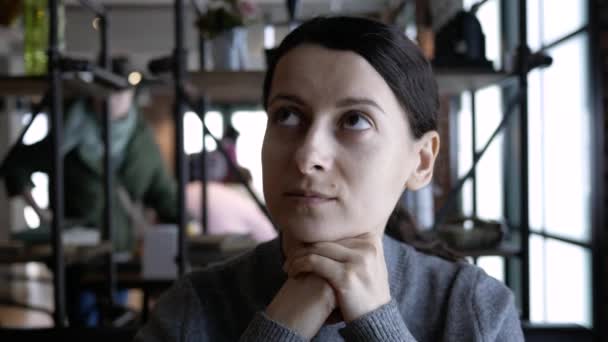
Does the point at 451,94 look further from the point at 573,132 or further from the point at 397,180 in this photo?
the point at 397,180

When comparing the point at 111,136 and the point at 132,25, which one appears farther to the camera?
the point at 132,25

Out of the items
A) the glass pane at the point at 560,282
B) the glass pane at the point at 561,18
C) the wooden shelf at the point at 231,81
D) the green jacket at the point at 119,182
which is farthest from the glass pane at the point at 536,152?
the green jacket at the point at 119,182

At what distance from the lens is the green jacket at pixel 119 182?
98.4 inches

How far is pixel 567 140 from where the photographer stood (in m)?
2.93

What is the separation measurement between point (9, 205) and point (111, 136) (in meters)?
4.57

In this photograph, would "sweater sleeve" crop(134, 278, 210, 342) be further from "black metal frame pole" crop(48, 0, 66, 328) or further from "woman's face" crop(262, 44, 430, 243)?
"black metal frame pole" crop(48, 0, 66, 328)

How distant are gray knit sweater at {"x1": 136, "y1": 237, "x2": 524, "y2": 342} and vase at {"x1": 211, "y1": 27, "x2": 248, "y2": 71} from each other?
128 centimetres

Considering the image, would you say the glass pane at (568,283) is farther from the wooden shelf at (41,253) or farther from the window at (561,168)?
the wooden shelf at (41,253)

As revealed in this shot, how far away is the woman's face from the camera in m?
0.75

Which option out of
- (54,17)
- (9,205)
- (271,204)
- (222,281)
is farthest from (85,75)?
(9,205)

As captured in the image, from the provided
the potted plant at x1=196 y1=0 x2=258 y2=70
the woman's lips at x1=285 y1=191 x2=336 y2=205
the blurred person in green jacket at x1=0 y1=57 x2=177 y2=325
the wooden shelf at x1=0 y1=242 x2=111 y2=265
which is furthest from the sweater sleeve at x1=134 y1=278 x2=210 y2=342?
the blurred person in green jacket at x1=0 y1=57 x2=177 y2=325

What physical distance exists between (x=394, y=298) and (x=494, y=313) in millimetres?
133

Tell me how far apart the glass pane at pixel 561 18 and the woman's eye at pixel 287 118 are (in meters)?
2.12

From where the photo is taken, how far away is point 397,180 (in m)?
0.82
